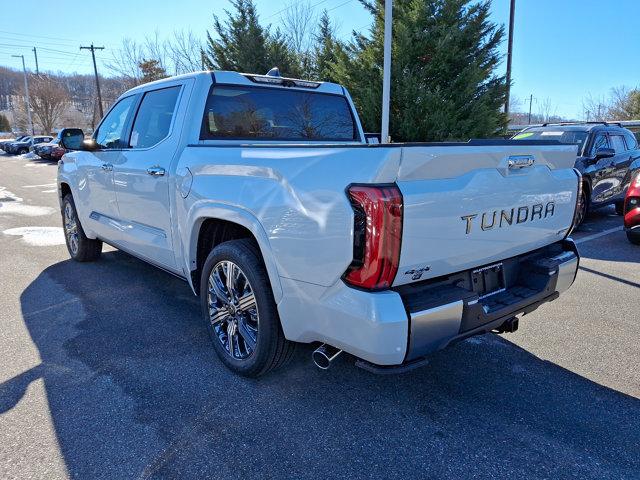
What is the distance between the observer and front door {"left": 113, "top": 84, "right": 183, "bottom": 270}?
367cm

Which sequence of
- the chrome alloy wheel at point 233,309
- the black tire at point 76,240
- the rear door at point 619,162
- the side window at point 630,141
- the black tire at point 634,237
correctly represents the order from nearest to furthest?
the chrome alloy wheel at point 233,309
the black tire at point 76,240
the black tire at point 634,237
the rear door at point 619,162
the side window at point 630,141

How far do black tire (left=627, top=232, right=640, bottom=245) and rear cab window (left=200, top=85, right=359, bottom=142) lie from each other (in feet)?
15.7

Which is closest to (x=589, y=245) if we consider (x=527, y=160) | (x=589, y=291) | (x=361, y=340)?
(x=589, y=291)

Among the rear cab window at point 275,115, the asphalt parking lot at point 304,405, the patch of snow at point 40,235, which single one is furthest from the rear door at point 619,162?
the patch of snow at point 40,235

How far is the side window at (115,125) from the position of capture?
182 inches

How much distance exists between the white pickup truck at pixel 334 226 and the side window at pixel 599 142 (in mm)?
6389

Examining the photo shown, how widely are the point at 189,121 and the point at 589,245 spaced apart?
6.19 m

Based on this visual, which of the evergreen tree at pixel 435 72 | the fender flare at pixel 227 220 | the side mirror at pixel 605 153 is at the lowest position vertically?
the fender flare at pixel 227 220

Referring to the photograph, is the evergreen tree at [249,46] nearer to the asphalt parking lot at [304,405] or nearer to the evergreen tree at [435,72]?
the evergreen tree at [435,72]

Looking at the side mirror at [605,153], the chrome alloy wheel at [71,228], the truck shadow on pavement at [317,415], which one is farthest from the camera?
the side mirror at [605,153]

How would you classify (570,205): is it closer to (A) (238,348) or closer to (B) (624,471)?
(B) (624,471)

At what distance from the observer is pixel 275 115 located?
416 cm

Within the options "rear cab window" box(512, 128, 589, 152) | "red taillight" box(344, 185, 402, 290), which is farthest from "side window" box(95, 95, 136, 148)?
"rear cab window" box(512, 128, 589, 152)

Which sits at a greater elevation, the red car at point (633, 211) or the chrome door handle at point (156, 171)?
the chrome door handle at point (156, 171)
